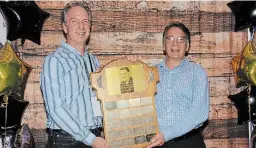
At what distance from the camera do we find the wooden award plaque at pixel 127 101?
217 centimetres

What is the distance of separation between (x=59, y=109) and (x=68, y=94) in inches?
3.8

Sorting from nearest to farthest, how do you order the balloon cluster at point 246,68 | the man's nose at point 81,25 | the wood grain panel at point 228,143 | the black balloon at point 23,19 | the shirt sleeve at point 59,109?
the shirt sleeve at point 59,109 → the man's nose at point 81,25 → the black balloon at point 23,19 → the balloon cluster at point 246,68 → the wood grain panel at point 228,143

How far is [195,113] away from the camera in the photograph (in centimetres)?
230

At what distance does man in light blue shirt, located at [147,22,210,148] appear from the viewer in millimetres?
2309

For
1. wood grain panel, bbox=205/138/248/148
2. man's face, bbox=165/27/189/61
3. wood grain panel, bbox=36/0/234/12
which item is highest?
wood grain panel, bbox=36/0/234/12

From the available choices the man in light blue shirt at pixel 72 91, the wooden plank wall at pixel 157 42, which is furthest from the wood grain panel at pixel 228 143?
the man in light blue shirt at pixel 72 91

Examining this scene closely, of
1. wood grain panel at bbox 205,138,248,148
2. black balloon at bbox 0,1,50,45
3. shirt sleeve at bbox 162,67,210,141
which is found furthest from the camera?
wood grain panel at bbox 205,138,248,148

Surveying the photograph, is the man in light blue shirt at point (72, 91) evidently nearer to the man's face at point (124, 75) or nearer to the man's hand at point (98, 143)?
the man's hand at point (98, 143)

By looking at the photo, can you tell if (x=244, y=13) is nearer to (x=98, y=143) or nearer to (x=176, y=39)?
(x=176, y=39)

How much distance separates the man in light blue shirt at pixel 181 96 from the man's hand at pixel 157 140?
0.06 m

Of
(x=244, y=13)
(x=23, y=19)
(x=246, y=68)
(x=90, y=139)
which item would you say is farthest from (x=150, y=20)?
A: (x=90, y=139)

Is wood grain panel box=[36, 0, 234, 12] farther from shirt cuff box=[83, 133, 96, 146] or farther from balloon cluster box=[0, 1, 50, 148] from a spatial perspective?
shirt cuff box=[83, 133, 96, 146]

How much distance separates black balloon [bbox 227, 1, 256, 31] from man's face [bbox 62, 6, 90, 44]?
3.78 ft

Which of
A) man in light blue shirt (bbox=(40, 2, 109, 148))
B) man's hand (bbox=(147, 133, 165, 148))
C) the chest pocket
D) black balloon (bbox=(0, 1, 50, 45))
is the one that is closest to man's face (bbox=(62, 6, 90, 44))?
man in light blue shirt (bbox=(40, 2, 109, 148))
